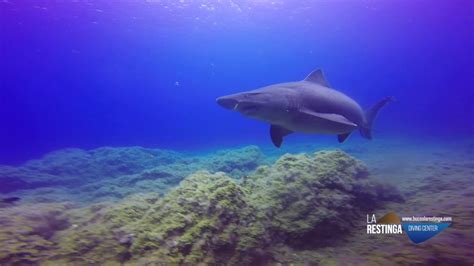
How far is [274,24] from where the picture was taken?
50.1 meters

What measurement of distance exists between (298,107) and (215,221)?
2.95 m

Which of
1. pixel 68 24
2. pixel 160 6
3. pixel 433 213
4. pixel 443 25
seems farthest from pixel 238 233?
pixel 443 25

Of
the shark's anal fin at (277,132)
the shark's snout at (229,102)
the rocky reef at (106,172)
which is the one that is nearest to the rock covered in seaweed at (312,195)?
the shark's anal fin at (277,132)

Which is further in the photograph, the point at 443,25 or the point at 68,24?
the point at 443,25

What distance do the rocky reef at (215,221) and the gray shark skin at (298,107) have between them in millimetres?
726

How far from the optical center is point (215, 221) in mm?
3771

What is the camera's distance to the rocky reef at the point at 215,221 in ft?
11.7

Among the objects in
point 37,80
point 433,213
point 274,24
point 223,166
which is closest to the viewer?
point 433,213

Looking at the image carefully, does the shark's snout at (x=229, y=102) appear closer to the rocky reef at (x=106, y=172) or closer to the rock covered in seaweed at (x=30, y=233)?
the rock covered in seaweed at (x=30, y=233)

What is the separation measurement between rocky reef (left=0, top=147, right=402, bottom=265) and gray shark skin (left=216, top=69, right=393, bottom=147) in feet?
2.38

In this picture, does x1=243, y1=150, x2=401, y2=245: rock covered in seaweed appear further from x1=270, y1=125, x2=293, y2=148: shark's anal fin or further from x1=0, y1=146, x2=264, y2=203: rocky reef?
x1=0, y1=146, x2=264, y2=203: rocky reef

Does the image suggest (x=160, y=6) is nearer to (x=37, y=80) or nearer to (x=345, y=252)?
(x=345, y=252)

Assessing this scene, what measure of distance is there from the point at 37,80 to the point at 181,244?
A: 81.5m

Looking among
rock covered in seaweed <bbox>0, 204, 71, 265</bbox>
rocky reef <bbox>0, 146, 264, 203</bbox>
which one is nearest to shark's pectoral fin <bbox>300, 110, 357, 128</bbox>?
rock covered in seaweed <bbox>0, 204, 71, 265</bbox>
